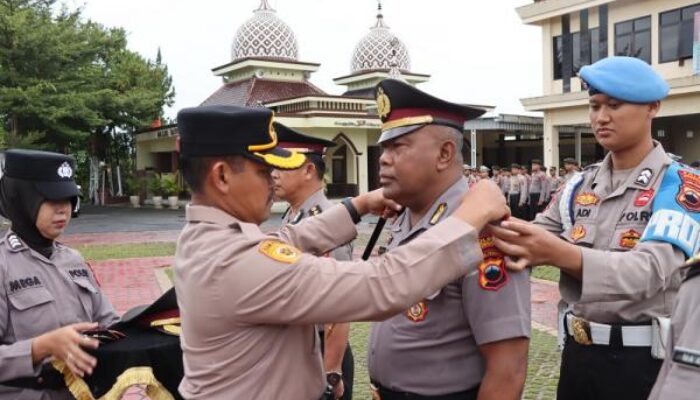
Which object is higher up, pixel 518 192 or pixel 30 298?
pixel 30 298

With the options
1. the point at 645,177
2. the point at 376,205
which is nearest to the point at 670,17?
the point at 645,177

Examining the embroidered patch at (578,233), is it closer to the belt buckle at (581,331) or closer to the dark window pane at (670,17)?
the belt buckle at (581,331)

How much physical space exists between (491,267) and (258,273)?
0.72 meters

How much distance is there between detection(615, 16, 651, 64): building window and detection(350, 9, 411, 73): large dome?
39.2 ft

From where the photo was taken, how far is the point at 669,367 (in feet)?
4.23

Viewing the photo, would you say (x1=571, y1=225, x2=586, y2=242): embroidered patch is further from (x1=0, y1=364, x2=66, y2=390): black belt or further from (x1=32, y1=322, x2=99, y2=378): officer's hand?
(x1=0, y1=364, x2=66, y2=390): black belt

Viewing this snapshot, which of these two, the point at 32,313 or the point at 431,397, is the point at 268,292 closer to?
the point at 431,397

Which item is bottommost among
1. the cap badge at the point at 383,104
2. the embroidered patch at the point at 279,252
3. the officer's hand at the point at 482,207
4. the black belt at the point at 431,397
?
the black belt at the point at 431,397

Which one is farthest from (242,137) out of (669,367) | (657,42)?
(657,42)

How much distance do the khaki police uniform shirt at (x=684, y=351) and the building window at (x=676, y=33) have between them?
68.7ft

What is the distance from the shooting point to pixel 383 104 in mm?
2252

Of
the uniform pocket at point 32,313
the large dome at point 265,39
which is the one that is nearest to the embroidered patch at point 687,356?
the uniform pocket at point 32,313

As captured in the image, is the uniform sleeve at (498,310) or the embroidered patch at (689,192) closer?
the uniform sleeve at (498,310)

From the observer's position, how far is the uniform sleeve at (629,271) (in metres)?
1.88
